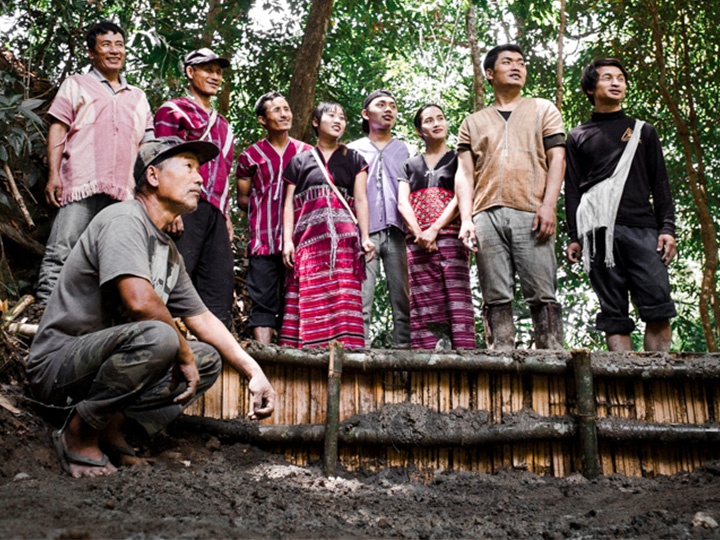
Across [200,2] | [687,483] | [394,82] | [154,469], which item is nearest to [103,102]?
[154,469]

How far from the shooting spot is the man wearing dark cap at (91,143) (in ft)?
12.6

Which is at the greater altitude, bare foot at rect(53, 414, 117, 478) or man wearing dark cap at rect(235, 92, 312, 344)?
man wearing dark cap at rect(235, 92, 312, 344)

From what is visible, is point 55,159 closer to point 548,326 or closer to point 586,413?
point 548,326

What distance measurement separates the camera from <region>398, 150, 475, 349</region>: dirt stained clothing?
4262 mm

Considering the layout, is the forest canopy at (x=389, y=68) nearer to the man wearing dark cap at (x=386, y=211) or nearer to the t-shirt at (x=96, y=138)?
the t-shirt at (x=96, y=138)

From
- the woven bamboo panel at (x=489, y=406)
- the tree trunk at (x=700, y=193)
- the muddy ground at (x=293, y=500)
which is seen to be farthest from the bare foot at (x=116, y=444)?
the tree trunk at (x=700, y=193)

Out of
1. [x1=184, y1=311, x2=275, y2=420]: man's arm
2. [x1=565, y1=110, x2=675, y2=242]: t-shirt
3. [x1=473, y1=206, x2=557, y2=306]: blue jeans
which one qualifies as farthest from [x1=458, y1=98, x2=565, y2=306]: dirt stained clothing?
[x1=184, y1=311, x2=275, y2=420]: man's arm

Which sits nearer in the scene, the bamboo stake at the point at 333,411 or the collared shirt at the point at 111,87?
the bamboo stake at the point at 333,411

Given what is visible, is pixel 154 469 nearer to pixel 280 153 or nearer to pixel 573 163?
pixel 280 153

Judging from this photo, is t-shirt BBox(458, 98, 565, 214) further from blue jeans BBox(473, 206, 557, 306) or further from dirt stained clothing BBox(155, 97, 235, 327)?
dirt stained clothing BBox(155, 97, 235, 327)

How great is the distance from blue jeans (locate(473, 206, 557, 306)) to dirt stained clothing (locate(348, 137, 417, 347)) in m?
0.62

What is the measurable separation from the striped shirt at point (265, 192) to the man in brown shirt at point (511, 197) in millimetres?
1237

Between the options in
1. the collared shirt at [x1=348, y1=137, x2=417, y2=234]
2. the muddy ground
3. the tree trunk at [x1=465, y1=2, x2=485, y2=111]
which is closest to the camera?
the muddy ground

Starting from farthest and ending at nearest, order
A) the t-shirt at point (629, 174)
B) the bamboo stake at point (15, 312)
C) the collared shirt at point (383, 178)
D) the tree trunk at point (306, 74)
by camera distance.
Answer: the tree trunk at point (306, 74)
the collared shirt at point (383, 178)
the t-shirt at point (629, 174)
the bamboo stake at point (15, 312)
